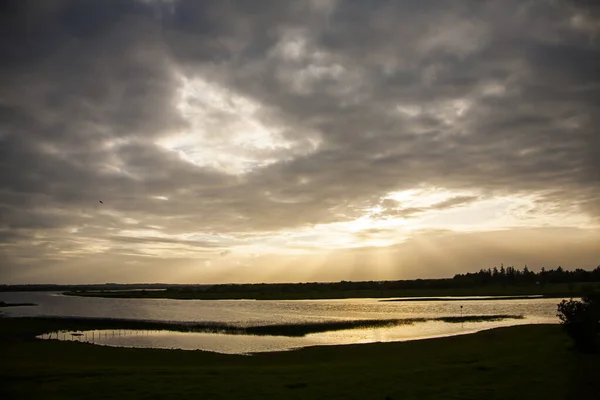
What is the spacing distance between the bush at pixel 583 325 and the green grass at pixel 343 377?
1.05 metres

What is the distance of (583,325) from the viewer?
27.6m

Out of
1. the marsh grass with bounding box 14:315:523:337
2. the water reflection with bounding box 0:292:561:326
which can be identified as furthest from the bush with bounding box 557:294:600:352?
the water reflection with bounding box 0:292:561:326

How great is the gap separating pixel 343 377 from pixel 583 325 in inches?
599

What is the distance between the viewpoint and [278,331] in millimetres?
59656

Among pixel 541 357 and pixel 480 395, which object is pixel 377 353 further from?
pixel 480 395

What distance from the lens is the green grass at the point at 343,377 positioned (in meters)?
21.0

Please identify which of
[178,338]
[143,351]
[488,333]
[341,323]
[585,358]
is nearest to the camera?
[585,358]

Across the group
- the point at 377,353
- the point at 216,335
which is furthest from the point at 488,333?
the point at 216,335

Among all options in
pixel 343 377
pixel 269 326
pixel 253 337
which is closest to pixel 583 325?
pixel 343 377

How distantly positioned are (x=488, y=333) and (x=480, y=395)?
28.4 metres

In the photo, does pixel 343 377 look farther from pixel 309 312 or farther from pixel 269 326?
pixel 309 312

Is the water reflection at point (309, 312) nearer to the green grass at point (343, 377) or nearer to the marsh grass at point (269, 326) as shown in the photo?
the marsh grass at point (269, 326)

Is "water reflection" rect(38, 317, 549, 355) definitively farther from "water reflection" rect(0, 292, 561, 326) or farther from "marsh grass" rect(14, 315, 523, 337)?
"water reflection" rect(0, 292, 561, 326)

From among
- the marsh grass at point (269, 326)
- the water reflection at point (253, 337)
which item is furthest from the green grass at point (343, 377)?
the marsh grass at point (269, 326)
